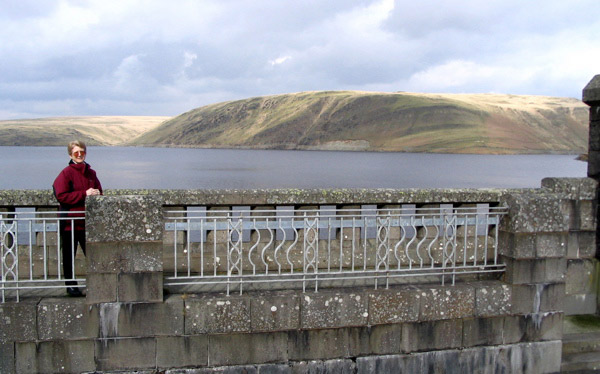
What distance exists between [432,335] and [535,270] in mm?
1693

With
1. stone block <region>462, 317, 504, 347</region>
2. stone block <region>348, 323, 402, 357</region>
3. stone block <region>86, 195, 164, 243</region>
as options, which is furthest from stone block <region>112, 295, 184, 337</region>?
stone block <region>462, 317, 504, 347</region>

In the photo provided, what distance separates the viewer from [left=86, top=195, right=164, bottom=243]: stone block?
18.0ft

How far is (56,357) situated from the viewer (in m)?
5.44

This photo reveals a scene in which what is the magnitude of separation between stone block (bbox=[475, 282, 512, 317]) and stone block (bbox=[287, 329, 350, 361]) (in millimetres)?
1833

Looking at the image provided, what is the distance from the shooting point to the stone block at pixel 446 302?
→ 20.5ft

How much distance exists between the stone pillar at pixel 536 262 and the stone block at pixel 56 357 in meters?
5.32

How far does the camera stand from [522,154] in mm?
176250

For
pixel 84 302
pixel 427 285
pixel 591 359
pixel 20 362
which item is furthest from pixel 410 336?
pixel 20 362

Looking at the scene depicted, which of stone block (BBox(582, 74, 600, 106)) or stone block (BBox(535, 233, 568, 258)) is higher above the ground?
stone block (BBox(582, 74, 600, 106))

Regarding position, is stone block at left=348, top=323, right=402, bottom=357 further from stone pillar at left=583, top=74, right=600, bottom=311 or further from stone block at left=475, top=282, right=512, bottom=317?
stone pillar at left=583, top=74, right=600, bottom=311

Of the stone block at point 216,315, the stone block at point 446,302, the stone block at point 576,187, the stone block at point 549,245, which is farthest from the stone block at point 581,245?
the stone block at point 216,315

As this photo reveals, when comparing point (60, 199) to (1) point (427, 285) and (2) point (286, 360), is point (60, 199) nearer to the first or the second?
(2) point (286, 360)

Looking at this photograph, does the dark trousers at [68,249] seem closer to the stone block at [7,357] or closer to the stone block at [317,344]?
the stone block at [7,357]

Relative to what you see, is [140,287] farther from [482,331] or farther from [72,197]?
[482,331]
